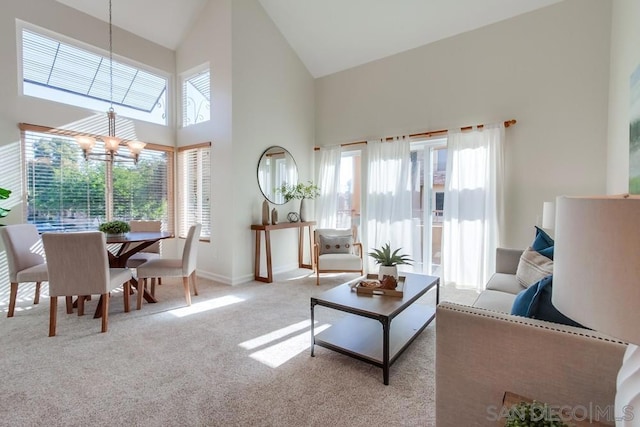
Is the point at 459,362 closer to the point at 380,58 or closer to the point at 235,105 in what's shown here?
the point at 235,105

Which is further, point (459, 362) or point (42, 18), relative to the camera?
point (42, 18)

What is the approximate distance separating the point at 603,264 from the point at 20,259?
4.35m

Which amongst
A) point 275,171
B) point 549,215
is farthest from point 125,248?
point 549,215

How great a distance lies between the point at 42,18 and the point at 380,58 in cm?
460

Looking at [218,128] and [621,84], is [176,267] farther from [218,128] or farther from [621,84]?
[621,84]

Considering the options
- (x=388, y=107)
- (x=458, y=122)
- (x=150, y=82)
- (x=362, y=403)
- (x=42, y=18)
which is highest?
(x=42, y=18)

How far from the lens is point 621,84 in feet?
9.34

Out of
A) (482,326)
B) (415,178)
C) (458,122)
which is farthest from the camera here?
(415,178)

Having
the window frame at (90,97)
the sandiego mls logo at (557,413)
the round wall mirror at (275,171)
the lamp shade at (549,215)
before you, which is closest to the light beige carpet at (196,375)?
the sandiego mls logo at (557,413)

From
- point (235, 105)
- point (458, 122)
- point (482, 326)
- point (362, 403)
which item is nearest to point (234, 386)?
point (362, 403)

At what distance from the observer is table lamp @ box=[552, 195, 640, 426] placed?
559 mm

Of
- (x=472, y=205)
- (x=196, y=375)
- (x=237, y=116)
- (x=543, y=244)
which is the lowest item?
(x=196, y=375)

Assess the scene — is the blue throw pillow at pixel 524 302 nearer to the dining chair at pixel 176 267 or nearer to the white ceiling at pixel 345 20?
the dining chair at pixel 176 267

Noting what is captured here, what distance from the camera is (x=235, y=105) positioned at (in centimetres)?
427
